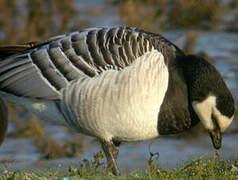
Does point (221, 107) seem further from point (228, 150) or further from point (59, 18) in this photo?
point (59, 18)

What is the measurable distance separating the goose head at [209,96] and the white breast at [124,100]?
32 cm

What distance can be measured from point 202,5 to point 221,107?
7842 millimetres

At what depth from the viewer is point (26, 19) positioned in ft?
41.1

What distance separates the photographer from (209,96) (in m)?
6.30

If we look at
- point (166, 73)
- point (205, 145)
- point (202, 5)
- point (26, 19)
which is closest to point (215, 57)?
point (202, 5)

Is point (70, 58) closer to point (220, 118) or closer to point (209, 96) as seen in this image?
point (209, 96)

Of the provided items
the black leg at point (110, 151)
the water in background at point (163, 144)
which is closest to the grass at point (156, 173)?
the black leg at point (110, 151)

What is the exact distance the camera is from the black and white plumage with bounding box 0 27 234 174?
20.4 ft

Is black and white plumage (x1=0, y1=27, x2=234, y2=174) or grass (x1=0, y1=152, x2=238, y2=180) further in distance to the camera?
black and white plumage (x1=0, y1=27, x2=234, y2=174)

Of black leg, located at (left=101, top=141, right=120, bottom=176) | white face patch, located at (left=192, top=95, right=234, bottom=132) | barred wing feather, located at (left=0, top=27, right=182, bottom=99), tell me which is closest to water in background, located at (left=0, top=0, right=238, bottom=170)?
black leg, located at (left=101, top=141, right=120, bottom=176)

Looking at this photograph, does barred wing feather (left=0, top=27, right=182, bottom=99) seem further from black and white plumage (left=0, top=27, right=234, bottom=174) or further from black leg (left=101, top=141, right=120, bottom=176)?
black leg (left=101, top=141, right=120, bottom=176)

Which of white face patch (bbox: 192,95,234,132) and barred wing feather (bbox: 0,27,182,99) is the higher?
barred wing feather (bbox: 0,27,182,99)

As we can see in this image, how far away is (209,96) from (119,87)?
38.9 inches

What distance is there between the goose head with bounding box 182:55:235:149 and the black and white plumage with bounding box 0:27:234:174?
0.04ft
